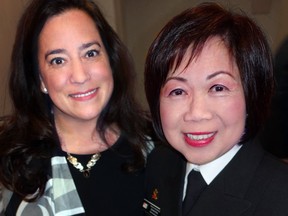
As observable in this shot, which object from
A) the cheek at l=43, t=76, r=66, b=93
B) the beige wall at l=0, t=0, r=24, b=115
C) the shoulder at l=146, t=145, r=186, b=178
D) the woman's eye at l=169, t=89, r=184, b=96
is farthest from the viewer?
the beige wall at l=0, t=0, r=24, b=115

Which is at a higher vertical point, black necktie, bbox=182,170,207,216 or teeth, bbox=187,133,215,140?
teeth, bbox=187,133,215,140

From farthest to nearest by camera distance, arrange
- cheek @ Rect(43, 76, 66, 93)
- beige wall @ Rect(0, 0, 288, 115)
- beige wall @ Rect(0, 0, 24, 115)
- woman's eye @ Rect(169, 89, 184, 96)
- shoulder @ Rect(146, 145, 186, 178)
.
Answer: beige wall @ Rect(0, 0, 288, 115)
beige wall @ Rect(0, 0, 24, 115)
cheek @ Rect(43, 76, 66, 93)
shoulder @ Rect(146, 145, 186, 178)
woman's eye @ Rect(169, 89, 184, 96)

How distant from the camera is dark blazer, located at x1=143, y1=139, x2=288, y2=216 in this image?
0.86 metres

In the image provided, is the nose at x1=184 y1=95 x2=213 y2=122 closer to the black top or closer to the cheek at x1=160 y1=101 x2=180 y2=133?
the cheek at x1=160 y1=101 x2=180 y2=133

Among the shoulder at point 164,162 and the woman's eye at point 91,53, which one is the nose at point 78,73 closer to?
the woman's eye at point 91,53

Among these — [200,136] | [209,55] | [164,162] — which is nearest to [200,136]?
[200,136]

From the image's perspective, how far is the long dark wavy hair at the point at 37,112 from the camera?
4.48ft

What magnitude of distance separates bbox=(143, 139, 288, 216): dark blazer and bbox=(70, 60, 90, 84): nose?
0.49 metres

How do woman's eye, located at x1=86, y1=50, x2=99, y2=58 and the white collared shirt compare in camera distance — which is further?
woman's eye, located at x1=86, y1=50, x2=99, y2=58

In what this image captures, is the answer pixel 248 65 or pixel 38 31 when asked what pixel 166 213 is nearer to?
pixel 248 65

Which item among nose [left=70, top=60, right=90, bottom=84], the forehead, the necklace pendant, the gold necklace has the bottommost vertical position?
the necklace pendant

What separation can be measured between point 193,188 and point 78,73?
612 millimetres

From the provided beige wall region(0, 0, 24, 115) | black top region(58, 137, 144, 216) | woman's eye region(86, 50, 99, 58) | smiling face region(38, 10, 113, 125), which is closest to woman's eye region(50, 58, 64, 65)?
smiling face region(38, 10, 113, 125)

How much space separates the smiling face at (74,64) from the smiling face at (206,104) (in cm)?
45
